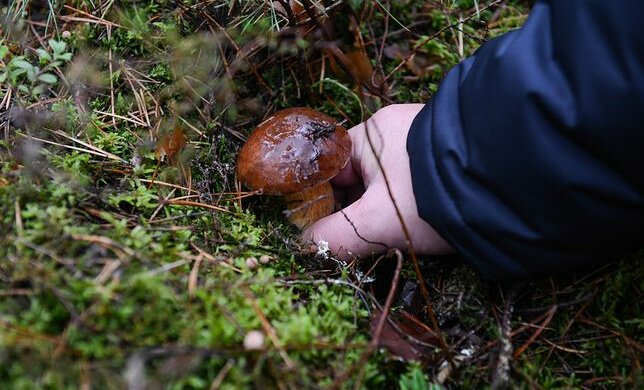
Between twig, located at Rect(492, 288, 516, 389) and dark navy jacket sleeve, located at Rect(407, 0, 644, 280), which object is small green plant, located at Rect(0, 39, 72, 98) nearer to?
dark navy jacket sleeve, located at Rect(407, 0, 644, 280)

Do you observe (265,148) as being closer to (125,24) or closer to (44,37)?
(125,24)

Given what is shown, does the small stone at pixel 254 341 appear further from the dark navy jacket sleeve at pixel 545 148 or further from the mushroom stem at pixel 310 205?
the mushroom stem at pixel 310 205

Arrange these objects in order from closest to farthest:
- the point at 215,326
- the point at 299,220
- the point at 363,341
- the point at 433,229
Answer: the point at 215,326, the point at 363,341, the point at 433,229, the point at 299,220

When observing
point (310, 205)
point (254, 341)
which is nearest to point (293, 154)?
point (310, 205)

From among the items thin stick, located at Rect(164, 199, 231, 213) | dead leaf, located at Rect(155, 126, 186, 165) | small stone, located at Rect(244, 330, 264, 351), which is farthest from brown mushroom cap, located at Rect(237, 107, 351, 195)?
small stone, located at Rect(244, 330, 264, 351)

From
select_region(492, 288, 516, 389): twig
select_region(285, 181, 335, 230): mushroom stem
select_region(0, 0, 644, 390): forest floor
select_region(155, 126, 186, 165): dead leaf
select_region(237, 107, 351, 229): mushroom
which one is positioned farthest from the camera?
select_region(285, 181, 335, 230): mushroom stem

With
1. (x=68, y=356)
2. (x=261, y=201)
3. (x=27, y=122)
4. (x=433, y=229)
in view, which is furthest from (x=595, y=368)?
(x=27, y=122)

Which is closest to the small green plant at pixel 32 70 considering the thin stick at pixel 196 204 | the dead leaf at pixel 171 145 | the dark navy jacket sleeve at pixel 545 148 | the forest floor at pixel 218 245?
the forest floor at pixel 218 245
